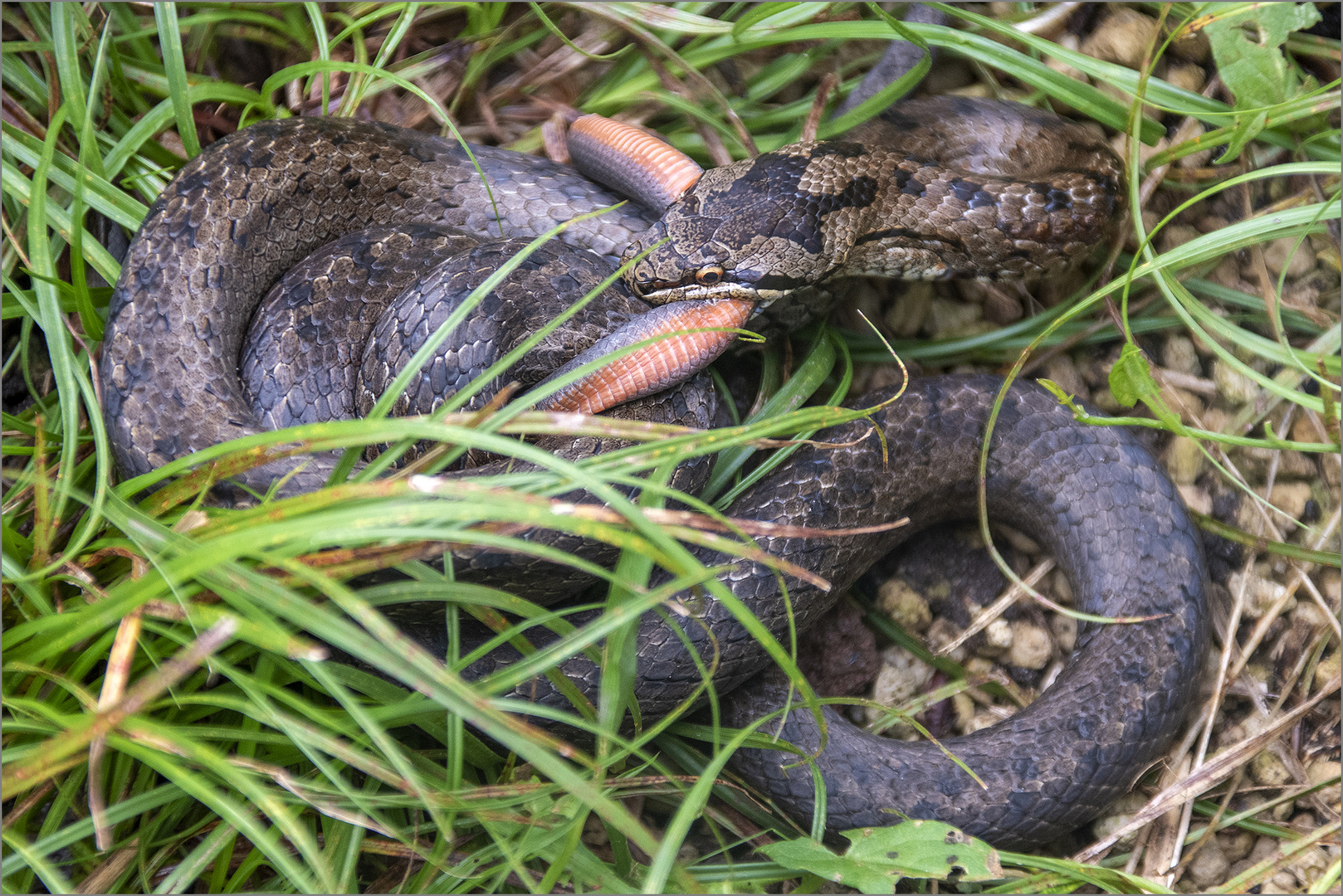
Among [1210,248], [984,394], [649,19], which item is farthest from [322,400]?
[1210,248]

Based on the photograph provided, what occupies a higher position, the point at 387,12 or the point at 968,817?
the point at 387,12

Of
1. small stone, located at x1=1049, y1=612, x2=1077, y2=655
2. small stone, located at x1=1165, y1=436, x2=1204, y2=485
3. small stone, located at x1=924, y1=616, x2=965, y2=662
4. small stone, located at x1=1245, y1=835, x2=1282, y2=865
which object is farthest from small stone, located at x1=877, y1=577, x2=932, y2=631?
small stone, located at x1=1245, y1=835, x2=1282, y2=865

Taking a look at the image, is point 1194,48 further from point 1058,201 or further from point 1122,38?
point 1058,201

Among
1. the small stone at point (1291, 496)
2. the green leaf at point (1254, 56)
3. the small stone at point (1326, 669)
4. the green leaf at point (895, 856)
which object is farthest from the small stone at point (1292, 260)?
the green leaf at point (895, 856)

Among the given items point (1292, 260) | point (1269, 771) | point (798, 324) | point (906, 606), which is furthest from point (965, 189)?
point (1269, 771)

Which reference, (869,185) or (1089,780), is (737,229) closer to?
(869,185)

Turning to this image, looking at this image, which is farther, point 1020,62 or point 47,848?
point 1020,62

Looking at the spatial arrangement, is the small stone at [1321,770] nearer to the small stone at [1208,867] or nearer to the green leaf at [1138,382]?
the small stone at [1208,867]
